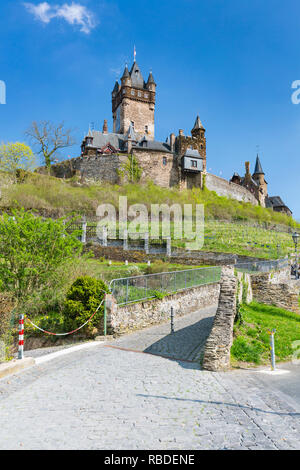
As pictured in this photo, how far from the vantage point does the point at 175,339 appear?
37.3 feet

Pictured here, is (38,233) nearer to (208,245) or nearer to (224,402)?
(224,402)

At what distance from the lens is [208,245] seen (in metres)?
34.0

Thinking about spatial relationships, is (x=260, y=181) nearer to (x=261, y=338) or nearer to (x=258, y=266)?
(x=258, y=266)

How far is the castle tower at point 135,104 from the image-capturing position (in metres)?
67.3

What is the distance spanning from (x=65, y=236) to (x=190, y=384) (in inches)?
369

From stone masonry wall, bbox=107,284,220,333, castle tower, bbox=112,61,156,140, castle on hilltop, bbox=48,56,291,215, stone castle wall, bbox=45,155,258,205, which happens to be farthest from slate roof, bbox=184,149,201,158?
stone masonry wall, bbox=107,284,220,333

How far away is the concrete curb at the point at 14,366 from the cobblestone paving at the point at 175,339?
127 inches

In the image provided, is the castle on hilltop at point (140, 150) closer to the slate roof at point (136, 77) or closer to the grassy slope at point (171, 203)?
the slate roof at point (136, 77)

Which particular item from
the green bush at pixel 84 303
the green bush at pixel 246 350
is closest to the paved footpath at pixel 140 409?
the green bush at pixel 246 350

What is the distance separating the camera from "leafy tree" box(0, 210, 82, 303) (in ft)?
42.8

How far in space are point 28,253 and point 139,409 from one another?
8.98m

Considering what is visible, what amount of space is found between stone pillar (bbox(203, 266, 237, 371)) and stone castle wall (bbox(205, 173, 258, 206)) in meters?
55.0

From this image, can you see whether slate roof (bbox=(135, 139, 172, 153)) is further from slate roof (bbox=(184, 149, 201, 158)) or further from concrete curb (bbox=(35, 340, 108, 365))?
concrete curb (bbox=(35, 340, 108, 365))
